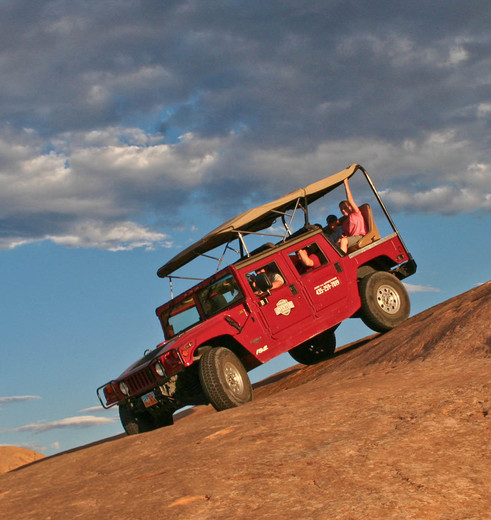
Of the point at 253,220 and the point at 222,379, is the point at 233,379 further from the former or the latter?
the point at 253,220

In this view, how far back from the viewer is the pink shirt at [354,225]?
1112 centimetres

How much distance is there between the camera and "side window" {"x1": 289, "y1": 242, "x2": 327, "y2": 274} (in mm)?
9688

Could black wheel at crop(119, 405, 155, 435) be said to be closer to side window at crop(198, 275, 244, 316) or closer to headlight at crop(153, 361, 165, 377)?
headlight at crop(153, 361, 165, 377)

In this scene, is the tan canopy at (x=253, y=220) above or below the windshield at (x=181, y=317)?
above

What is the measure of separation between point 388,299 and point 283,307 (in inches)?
97.8

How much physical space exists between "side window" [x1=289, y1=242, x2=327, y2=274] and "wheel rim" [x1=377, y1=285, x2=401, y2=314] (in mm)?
1328

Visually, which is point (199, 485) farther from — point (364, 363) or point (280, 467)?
point (364, 363)

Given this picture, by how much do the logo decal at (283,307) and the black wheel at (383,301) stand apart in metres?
1.64

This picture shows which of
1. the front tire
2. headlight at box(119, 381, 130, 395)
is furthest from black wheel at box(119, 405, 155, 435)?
headlight at box(119, 381, 130, 395)

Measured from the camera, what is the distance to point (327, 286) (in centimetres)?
972

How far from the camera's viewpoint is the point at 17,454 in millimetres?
16531

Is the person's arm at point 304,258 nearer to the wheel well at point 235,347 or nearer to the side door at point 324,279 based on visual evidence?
the side door at point 324,279

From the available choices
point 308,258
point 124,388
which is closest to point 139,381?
point 124,388

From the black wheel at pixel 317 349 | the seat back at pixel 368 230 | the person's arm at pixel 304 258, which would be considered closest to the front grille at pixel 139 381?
the person's arm at pixel 304 258
